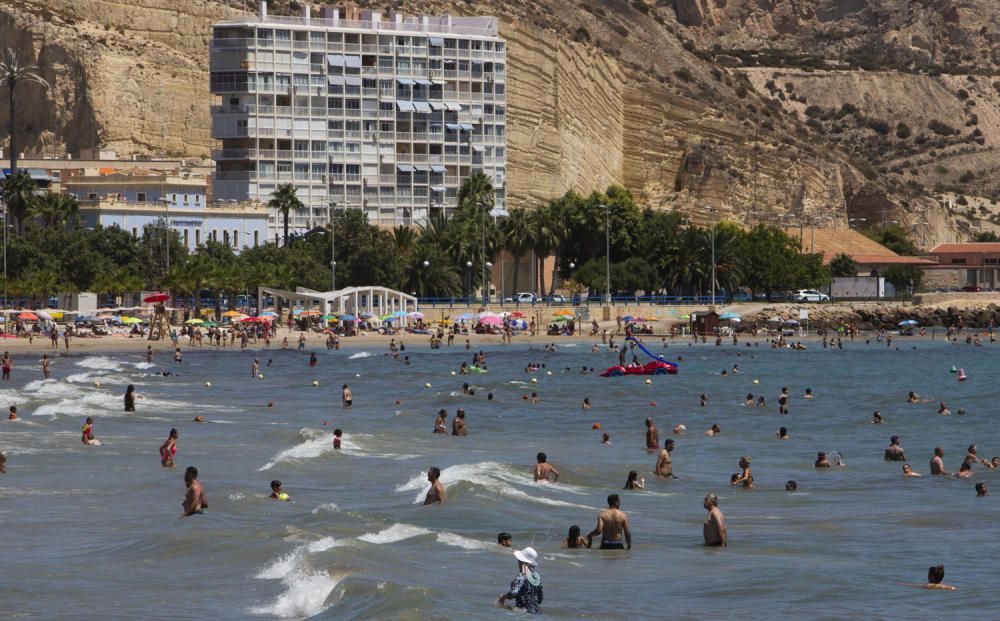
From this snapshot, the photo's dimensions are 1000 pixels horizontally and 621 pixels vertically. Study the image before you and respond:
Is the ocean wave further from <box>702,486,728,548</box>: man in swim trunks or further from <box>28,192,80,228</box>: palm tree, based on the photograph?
<box>28,192,80,228</box>: palm tree

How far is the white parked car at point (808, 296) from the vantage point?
111 meters

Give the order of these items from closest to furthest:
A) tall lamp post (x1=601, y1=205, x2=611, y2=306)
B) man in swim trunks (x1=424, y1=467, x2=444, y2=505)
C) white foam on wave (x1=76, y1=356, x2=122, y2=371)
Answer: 1. man in swim trunks (x1=424, y1=467, x2=444, y2=505)
2. white foam on wave (x1=76, y1=356, x2=122, y2=371)
3. tall lamp post (x1=601, y1=205, x2=611, y2=306)

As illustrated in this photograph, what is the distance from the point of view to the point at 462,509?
2738cm

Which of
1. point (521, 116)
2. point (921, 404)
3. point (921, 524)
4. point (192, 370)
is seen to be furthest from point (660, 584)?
point (521, 116)

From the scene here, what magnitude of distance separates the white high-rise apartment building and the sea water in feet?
186

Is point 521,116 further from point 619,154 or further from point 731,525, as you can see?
point 731,525

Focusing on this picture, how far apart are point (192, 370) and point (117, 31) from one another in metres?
92.7

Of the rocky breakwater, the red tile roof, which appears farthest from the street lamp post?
the red tile roof

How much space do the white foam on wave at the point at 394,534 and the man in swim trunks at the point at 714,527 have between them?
4.44 m

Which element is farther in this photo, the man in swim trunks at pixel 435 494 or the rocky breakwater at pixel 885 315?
the rocky breakwater at pixel 885 315

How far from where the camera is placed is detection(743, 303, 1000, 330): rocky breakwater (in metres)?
103

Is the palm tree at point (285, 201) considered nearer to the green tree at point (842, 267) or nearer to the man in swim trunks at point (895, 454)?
the green tree at point (842, 267)

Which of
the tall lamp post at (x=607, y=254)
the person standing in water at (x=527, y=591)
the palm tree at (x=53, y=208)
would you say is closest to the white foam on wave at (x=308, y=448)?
the person standing in water at (x=527, y=591)

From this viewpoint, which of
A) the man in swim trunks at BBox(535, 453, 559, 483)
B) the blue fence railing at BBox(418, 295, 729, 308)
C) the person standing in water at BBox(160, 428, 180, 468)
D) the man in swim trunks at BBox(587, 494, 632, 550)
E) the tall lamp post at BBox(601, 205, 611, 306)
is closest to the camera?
the man in swim trunks at BBox(587, 494, 632, 550)
